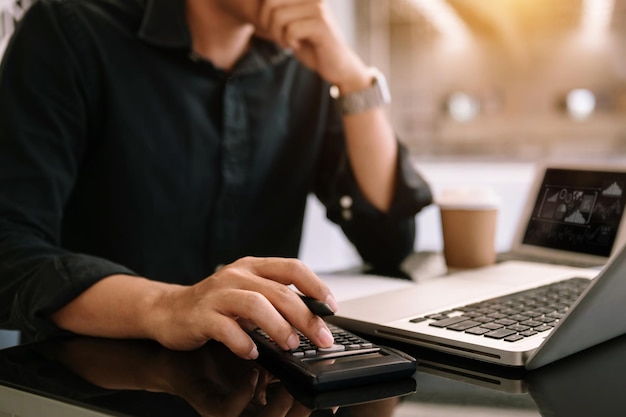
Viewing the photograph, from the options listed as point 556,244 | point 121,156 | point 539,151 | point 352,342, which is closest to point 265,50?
point 121,156

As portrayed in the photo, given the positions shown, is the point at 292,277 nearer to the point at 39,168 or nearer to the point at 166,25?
the point at 39,168

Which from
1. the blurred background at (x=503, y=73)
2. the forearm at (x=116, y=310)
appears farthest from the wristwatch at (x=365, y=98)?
the blurred background at (x=503, y=73)

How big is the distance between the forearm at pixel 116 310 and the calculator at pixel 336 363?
0.13 m

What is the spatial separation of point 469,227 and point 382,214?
0.22 metres

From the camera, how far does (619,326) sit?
647 millimetres

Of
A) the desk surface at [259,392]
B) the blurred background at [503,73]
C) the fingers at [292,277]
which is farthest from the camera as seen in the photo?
the blurred background at [503,73]

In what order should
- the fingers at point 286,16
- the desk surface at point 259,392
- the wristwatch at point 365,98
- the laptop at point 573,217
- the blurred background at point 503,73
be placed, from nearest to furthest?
1. the desk surface at point 259,392
2. the laptop at point 573,217
3. the fingers at point 286,16
4. the wristwatch at point 365,98
5. the blurred background at point 503,73

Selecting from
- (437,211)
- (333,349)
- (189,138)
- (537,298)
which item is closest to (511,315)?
(537,298)

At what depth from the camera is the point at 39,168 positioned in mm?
926

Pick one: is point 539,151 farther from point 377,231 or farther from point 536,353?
point 536,353

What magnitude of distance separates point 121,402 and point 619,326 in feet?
1.48

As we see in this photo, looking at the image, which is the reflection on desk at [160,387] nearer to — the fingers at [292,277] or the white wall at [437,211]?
the fingers at [292,277]

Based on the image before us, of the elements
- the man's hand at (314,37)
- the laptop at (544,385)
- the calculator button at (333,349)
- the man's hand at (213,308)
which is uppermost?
the man's hand at (314,37)

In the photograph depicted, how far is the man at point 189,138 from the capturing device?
3.28ft
